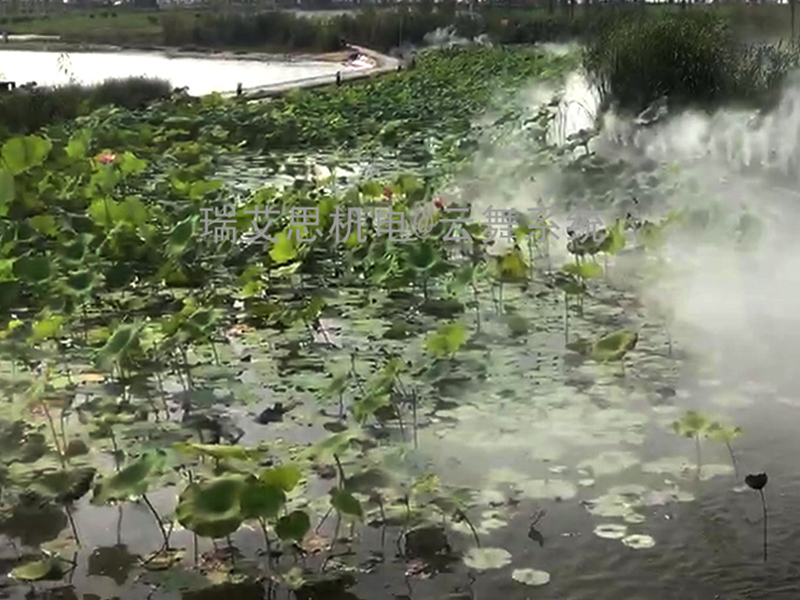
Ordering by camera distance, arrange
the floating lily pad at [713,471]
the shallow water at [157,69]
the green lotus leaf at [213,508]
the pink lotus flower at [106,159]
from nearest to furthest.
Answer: the green lotus leaf at [213,508]
the floating lily pad at [713,471]
the pink lotus flower at [106,159]
the shallow water at [157,69]

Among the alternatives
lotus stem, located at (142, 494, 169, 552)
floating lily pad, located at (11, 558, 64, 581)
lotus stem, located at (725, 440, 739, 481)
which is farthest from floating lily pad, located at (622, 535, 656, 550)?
floating lily pad, located at (11, 558, 64, 581)

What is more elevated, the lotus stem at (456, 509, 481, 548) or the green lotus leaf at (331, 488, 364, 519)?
the green lotus leaf at (331, 488, 364, 519)

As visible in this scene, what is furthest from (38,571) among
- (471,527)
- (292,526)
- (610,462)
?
(610,462)

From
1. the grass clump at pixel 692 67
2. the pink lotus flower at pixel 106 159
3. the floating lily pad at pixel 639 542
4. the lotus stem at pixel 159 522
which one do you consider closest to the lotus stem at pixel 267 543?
the lotus stem at pixel 159 522

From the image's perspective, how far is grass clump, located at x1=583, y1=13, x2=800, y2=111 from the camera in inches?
195

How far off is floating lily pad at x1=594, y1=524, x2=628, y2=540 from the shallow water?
976cm

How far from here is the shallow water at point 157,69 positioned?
12.4m

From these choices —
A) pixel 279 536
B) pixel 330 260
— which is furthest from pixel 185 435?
pixel 330 260

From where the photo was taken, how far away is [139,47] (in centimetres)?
1728

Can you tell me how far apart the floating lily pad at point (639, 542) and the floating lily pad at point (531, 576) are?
0.47 ft

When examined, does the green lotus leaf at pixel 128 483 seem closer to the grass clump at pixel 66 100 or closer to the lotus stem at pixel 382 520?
the lotus stem at pixel 382 520

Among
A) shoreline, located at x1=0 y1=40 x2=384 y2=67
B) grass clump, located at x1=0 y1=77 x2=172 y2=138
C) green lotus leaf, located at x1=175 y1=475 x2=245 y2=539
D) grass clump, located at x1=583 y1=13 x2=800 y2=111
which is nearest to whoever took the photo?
green lotus leaf, located at x1=175 y1=475 x2=245 y2=539

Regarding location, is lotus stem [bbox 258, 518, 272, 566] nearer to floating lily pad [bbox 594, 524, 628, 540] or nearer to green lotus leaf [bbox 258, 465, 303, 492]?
green lotus leaf [bbox 258, 465, 303, 492]

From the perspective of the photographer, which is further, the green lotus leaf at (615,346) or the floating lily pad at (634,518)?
the green lotus leaf at (615,346)
